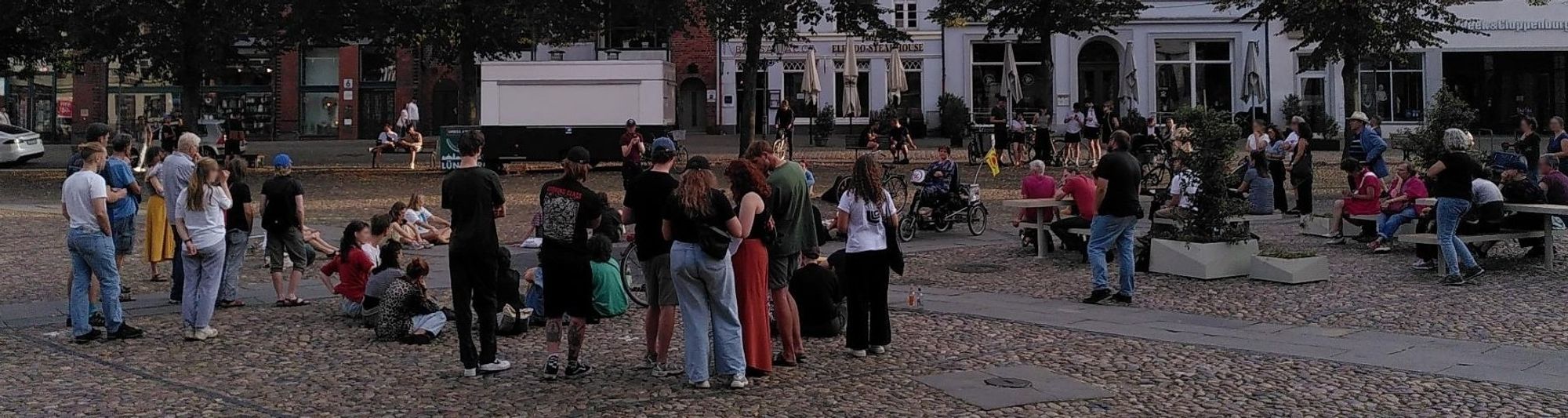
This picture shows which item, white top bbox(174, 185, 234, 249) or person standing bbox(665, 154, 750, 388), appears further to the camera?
white top bbox(174, 185, 234, 249)

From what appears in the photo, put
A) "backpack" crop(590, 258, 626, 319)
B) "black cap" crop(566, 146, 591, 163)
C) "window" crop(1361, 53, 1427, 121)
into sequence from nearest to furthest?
"black cap" crop(566, 146, 591, 163), "backpack" crop(590, 258, 626, 319), "window" crop(1361, 53, 1427, 121)

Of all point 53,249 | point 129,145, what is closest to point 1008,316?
point 129,145

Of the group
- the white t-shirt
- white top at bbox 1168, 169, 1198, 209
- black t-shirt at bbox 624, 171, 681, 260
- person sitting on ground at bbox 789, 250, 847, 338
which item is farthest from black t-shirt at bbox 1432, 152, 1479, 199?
the white t-shirt

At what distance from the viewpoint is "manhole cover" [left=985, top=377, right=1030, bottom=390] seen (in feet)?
25.8

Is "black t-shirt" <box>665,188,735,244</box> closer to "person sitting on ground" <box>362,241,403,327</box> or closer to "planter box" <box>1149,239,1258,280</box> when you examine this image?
"person sitting on ground" <box>362,241,403,327</box>

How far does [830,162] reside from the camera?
3069 cm

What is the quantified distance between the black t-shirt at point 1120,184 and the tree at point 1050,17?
1926 centimetres

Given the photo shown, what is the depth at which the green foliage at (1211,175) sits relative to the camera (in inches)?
500

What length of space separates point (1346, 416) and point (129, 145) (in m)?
9.23

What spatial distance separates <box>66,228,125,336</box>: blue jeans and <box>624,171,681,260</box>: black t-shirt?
3988mm

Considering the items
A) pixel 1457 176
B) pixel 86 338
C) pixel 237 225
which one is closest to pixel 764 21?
pixel 1457 176

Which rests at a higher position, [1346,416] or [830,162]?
[830,162]

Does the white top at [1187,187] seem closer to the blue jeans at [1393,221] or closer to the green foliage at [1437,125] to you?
the blue jeans at [1393,221]

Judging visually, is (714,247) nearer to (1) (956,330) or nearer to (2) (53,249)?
(1) (956,330)
